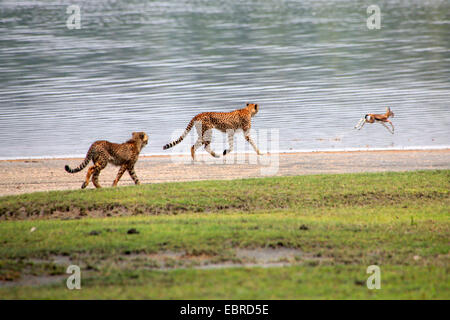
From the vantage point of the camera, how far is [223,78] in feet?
115

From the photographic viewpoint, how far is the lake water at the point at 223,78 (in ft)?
73.8

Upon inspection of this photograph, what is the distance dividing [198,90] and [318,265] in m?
23.3

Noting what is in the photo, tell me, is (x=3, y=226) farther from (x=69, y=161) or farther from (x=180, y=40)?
(x=180, y=40)

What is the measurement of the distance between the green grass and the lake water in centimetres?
712

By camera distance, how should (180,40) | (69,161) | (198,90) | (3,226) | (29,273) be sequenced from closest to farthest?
(29,273) → (3,226) → (69,161) → (198,90) → (180,40)

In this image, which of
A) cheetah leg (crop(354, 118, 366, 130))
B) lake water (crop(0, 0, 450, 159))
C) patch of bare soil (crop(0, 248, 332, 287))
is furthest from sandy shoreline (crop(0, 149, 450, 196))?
patch of bare soil (crop(0, 248, 332, 287))

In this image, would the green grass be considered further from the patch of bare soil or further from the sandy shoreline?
the sandy shoreline

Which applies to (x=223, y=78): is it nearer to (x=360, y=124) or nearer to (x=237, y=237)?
(x=360, y=124)

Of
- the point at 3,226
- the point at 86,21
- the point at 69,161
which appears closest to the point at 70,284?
the point at 3,226

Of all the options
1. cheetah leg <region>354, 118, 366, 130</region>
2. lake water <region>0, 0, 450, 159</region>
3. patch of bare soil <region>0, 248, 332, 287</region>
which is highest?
lake water <region>0, 0, 450, 159</region>

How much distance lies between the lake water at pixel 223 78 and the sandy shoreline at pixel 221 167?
1.81m

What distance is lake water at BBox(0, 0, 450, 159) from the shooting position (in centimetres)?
2250

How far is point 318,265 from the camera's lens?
8367 mm
